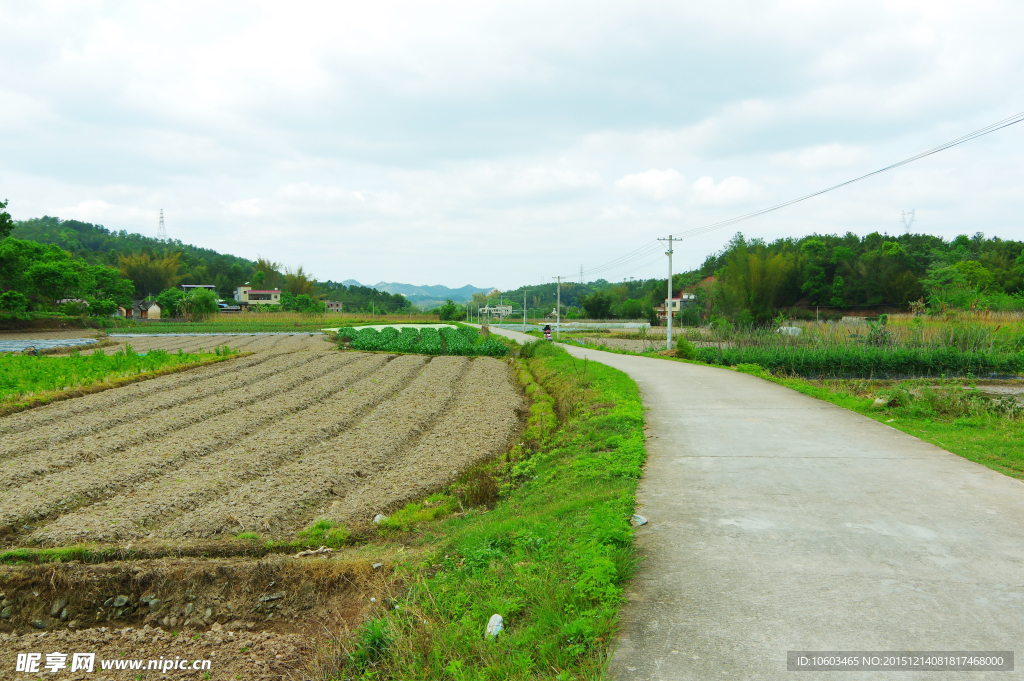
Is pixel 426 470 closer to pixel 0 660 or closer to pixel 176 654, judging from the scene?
pixel 176 654

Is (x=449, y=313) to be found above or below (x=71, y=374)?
above

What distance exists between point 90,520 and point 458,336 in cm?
2257

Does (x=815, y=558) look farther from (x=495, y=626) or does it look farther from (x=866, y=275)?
(x=866, y=275)

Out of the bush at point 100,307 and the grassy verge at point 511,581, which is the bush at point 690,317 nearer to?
the bush at point 100,307

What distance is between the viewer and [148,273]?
80.2 metres

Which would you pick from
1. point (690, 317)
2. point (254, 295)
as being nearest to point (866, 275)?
point (690, 317)

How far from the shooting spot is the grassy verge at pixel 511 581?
9.63 ft

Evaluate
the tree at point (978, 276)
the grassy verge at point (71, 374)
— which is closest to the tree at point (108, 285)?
the grassy verge at point (71, 374)

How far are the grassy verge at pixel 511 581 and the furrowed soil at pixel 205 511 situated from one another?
48 cm

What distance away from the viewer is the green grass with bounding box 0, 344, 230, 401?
484 inches

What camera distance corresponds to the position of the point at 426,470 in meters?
7.36

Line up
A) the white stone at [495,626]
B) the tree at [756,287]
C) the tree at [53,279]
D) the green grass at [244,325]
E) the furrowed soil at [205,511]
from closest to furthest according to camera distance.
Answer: the white stone at [495,626] < the furrowed soil at [205,511] < the tree at [53,279] < the green grass at [244,325] < the tree at [756,287]

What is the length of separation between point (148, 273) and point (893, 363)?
90423 millimetres

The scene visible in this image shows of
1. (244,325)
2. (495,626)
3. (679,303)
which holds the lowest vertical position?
(495,626)
